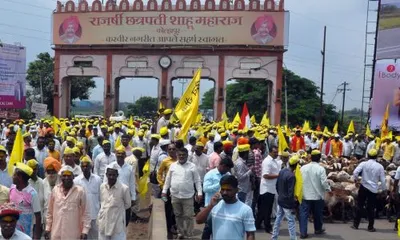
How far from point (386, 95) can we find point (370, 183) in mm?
20103

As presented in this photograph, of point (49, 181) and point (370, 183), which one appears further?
point (370, 183)

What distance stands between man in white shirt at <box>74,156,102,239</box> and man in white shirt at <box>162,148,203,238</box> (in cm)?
156

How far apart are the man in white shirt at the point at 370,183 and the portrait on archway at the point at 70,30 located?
113 feet

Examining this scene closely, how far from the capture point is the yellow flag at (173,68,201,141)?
11.7 metres

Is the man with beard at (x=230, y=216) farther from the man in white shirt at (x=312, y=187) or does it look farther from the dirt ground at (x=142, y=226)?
the man in white shirt at (x=312, y=187)

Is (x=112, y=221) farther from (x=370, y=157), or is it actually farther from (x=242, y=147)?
(x=370, y=157)

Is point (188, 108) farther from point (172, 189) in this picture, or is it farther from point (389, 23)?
point (389, 23)

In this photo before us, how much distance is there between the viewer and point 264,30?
40.2 meters


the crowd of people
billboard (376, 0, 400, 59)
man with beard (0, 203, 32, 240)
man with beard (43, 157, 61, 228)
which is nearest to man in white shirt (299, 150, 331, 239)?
the crowd of people

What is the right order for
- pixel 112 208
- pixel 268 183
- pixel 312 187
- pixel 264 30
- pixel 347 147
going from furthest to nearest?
pixel 264 30 → pixel 347 147 → pixel 312 187 → pixel 268 183 → pixel 112 208

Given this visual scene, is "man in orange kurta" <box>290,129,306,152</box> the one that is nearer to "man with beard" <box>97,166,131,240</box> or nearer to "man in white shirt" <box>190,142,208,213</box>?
"man in white shirt" <box>190,142,208,213</box>

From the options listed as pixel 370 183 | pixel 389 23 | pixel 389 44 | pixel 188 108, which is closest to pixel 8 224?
pixel 188 108

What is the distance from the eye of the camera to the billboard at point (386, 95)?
96.7ft

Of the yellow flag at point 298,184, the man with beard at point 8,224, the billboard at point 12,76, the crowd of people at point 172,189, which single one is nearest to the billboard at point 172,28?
the billboard at point 12,76
